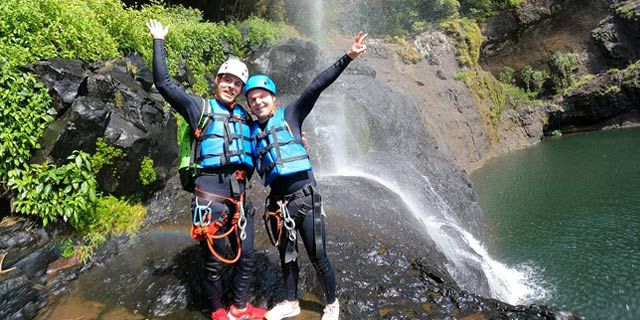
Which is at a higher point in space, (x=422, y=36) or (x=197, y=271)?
(x=422, y=36)

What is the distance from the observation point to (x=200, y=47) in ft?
33.5

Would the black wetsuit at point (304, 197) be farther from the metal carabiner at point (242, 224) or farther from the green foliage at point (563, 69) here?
the green foliage at point (563, 69)

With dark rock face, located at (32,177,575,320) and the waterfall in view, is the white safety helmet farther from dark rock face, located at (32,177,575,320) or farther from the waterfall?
the waterfall

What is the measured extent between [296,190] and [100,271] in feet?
9.97

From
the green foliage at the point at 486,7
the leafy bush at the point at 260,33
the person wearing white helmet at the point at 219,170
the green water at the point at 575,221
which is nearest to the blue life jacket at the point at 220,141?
the person wearing white helmet at the point at 219,170

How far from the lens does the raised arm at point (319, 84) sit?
3.31 meters

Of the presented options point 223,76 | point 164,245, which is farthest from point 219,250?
point 164,245

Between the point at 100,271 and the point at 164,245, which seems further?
the point at 164,245

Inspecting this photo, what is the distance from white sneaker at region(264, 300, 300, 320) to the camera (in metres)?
3.47

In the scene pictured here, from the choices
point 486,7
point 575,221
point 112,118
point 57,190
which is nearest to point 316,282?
point 57,190

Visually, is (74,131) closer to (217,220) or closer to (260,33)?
(217,220)

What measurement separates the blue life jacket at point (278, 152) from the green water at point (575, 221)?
5.75m

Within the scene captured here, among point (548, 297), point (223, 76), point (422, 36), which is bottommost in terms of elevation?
point (548, 297)

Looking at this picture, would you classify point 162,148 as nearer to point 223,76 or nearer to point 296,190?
point 223,76
